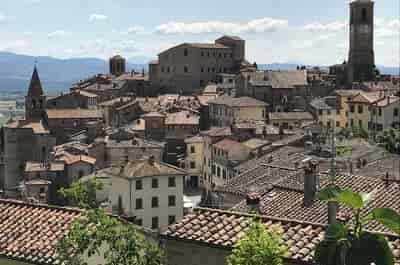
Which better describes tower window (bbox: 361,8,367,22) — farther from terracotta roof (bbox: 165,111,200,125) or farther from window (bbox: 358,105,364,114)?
terracotta roof (bbox: 165,111,200,125)

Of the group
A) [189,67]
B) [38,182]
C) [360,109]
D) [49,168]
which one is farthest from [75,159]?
[189,67]

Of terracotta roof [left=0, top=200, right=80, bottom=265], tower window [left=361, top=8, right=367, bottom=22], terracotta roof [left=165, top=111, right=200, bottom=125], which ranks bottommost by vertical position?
terracotta roof [left=165, top=111, right=200, bottom=125]

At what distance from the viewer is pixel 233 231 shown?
533 inches

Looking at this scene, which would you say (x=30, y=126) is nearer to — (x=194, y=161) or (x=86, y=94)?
(x=194, y=161)

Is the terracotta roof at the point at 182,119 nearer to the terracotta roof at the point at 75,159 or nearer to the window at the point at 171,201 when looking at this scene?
the terracotta roof at the point at 75,159

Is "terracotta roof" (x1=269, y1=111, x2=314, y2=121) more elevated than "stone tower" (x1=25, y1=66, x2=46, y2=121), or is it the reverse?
"stone tower" (x1=25, y1=66, x2=46, y2=121)

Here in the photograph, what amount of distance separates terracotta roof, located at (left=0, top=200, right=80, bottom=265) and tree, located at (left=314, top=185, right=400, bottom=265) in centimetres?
647

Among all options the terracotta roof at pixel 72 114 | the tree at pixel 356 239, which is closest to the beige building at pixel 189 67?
the terracotta roof at pixel 72 114

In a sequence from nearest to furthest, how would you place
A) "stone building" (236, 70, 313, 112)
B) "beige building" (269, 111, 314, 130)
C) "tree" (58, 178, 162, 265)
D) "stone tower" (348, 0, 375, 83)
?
"tree" (58, 178, 162, 265), "beige building" (269, 111, 314, 130), "stone building" (236, 70, 313, 112), "stone tower" (348, 0, 375, 83)

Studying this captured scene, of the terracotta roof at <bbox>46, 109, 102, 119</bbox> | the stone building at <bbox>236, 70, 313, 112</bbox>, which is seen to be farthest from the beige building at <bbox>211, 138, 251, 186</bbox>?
the terracotta roof at <bbox>46, 109, 102, 119</bbox>

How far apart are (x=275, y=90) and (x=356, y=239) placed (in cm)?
9120

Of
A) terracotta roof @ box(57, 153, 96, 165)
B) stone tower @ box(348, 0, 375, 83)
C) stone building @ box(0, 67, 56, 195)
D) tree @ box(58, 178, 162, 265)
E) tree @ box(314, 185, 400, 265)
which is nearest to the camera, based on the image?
tree @ box(314, 185, 400, 265)

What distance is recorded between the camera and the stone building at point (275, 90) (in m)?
97.3

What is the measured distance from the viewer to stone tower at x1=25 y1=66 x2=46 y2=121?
9531 cm
